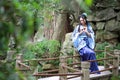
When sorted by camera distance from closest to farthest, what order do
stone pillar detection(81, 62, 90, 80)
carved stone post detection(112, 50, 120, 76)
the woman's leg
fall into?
stone pillar detection(81, 62, 90, 80) → the woman's leg → carved stone post detection(112, 50, 120, 76)

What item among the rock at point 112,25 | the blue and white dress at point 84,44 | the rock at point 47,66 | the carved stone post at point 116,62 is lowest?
the rock at point 47,66

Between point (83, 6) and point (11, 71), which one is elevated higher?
point (83, 6)

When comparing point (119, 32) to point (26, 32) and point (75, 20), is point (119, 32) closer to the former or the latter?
point (75, 20)

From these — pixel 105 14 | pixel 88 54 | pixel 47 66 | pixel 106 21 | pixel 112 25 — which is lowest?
pixel 47 66

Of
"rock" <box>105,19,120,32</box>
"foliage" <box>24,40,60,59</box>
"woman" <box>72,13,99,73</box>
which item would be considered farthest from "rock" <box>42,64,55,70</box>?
"woman" <box>72,13,99,73</box>

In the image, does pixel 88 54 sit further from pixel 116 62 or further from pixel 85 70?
pixel 85 70

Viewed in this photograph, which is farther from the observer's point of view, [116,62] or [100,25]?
[100,25]

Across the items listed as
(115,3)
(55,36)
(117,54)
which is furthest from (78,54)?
(55,36)

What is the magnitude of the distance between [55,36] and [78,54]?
6052 mm

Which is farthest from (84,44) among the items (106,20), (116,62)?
(106,20)

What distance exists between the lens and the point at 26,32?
39.3 inches

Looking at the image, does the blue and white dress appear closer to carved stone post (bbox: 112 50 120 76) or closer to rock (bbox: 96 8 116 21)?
carved stone post (bbox: 112 50 120 76)

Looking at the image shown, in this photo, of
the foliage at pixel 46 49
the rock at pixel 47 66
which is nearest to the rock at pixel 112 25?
the foliage at pixel 46 49

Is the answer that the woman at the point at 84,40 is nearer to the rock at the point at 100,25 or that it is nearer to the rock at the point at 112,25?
the rock at the point at 112,25
